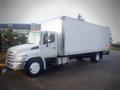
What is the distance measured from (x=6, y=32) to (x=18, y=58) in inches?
490

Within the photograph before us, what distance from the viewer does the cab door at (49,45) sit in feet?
26.1

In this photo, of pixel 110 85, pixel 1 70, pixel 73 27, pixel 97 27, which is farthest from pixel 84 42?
pixel 1 70

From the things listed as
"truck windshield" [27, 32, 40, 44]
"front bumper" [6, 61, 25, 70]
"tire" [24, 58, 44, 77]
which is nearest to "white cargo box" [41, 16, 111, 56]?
"truck windshield" [27, 32, 40, 44]

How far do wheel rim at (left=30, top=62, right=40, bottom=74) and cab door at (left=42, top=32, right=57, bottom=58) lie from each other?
29.9 inches

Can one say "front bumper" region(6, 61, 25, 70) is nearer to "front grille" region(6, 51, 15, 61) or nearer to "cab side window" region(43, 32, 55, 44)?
"front grille" region(6, 51, 15, 61)

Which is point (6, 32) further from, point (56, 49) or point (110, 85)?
point (110, 85)

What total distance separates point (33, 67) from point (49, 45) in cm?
162

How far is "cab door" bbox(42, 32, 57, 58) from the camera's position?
797cm

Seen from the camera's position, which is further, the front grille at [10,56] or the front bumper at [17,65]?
the front grille at [10,56]

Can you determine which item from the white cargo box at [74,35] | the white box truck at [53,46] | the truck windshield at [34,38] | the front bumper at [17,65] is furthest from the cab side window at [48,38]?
the front bumper at [17,65]

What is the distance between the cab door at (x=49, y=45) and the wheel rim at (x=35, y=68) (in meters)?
0.76

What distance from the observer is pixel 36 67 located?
24.5ft

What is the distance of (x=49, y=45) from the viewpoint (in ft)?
27.0

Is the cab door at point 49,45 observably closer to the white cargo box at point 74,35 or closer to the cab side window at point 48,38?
the cab side window at point 48,38
